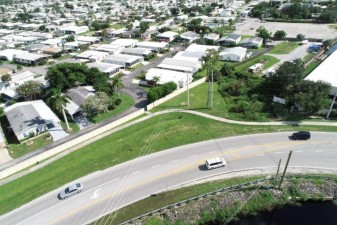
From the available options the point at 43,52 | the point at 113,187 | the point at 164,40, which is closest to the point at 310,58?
the point at 164,40

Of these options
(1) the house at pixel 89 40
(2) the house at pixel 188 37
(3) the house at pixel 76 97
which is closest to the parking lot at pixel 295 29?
(2) the house at pixel 188 37

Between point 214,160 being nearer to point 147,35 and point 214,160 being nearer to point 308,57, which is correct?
point 308,57

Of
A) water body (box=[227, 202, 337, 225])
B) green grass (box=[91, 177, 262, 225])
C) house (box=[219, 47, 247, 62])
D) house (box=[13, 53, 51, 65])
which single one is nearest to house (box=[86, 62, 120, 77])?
house (box=[13, 53, 51, 65])

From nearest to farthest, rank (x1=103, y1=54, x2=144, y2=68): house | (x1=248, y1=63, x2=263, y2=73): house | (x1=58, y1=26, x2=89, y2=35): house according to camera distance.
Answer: (x1=248, y1=63, x2=263, y2=73): house < (x1=103, y1=54, x2=144, y2=68): house < (x1=58, y1=26, x2=89, y2=35): house

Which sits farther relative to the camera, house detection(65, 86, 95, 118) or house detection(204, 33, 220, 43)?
house detection(204, 33, 220, 43)

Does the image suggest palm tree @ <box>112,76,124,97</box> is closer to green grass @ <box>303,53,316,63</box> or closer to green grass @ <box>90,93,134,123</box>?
green grass @ <box>90,93,134,123</box>

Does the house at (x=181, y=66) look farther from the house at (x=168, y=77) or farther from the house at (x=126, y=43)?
the house at (x=126, y=43)

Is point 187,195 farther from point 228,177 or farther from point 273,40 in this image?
point 273,40
